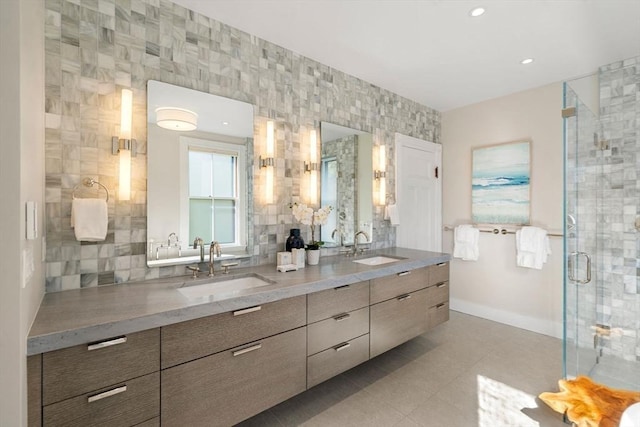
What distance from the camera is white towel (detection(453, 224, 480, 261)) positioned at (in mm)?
3574

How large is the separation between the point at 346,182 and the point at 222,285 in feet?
5.02

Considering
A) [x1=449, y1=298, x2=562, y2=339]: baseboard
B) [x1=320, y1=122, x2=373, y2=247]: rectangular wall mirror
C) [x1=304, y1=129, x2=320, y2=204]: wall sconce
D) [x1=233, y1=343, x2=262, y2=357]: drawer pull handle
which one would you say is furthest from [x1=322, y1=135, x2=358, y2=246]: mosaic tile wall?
[x1=449, y1=298, x2=562, y2=339]: baseboard

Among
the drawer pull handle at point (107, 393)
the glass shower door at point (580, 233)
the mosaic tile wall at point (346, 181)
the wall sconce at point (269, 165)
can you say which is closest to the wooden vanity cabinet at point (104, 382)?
the drawer pull handle at point (107, 393)

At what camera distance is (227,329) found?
4.68ft

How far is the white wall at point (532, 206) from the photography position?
305 cm

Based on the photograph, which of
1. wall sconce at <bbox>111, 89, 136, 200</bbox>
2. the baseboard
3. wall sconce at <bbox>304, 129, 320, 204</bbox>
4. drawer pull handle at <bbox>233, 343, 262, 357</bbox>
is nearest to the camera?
drawer pull handle at <bbox>233, 343, 262, 357</bbox>

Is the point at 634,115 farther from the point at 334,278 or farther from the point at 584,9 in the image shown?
the point at 334,278

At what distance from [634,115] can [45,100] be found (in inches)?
167

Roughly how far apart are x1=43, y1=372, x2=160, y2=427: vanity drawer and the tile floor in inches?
32.4

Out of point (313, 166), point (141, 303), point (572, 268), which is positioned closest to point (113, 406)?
point (141, 303)

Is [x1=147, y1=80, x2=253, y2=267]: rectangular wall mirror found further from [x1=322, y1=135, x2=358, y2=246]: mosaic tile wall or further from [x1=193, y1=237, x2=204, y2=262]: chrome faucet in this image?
[x1=322, y1=135, x2=358, y2=246]: mosaic tile wall

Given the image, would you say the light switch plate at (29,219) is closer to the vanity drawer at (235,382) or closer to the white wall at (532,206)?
the vanity drawer at (235,382)

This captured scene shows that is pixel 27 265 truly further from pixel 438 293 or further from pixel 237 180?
pixel 438 293

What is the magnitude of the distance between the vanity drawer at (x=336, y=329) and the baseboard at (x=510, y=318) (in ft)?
7.34
